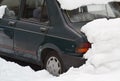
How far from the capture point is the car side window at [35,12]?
8328 millimetres

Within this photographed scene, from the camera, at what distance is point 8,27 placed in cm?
909

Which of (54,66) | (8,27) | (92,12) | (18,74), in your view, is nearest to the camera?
(18,74)

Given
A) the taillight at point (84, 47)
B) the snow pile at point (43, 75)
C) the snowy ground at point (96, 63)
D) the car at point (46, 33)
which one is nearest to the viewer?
the snow pile at point (43, 75)

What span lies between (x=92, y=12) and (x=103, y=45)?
1.18 metres

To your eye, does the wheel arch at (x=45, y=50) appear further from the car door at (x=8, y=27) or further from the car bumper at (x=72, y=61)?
the car door at (x=8, y=27)

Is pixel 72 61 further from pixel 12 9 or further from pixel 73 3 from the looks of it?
pixel 12 9

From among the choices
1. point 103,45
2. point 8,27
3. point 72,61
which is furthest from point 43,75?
point 8,27

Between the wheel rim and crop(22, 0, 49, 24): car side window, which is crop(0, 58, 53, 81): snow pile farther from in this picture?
crop(22, 0, 49, 24): car side window

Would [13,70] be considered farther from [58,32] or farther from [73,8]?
[73,8]

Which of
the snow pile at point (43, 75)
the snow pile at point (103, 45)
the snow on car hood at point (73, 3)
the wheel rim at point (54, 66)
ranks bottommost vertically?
the wheel rim at point (54, 66)

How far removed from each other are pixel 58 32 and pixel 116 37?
1.19m

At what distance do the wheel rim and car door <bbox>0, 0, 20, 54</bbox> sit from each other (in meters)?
1.28

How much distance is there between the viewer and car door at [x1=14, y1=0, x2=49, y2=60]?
824 centimetres

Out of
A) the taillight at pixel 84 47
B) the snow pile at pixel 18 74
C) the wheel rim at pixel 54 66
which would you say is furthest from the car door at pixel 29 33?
the taillight at pixel 84 47
